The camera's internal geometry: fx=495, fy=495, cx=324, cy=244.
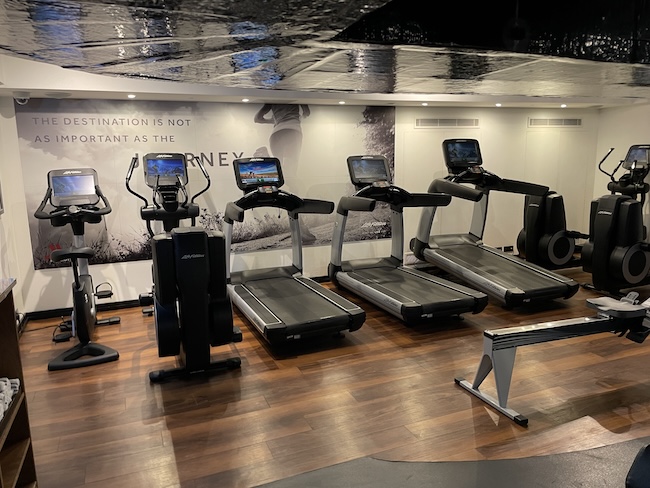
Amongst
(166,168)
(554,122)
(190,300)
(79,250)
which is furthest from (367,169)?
(554,122)

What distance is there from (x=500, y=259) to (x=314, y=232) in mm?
2537

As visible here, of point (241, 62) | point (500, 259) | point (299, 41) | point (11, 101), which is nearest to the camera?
point (299, 41)

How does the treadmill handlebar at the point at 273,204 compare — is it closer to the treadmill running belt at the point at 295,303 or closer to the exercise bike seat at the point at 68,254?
the treadmill running belt at the point at 295,303

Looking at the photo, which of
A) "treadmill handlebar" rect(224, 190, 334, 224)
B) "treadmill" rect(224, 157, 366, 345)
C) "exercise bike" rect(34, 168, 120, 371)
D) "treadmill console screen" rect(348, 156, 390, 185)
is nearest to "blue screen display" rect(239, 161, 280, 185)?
"treadmill" rect(224, 157, 366, 345)

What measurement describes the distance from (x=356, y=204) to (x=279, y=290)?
1.34m

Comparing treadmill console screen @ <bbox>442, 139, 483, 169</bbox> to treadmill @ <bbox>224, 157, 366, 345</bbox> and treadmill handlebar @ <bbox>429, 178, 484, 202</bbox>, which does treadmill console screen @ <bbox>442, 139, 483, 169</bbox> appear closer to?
treadmill handlebar @ <bbox>429, 178, 484, 202</bbox>

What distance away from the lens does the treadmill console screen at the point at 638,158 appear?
22.6 feet

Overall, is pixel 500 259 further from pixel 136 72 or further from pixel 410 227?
pixel 136 72

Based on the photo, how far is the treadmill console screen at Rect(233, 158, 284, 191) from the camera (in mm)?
5645

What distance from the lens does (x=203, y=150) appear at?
6.16m

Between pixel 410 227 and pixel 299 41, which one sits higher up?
pixel 299 41

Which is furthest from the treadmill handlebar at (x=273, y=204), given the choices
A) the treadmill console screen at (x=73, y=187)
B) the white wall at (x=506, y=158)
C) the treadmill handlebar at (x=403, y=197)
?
the white wall at (x=506, y=158)

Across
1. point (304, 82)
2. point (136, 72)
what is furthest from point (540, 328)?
point (136, 72)

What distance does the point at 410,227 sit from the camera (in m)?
7.50
